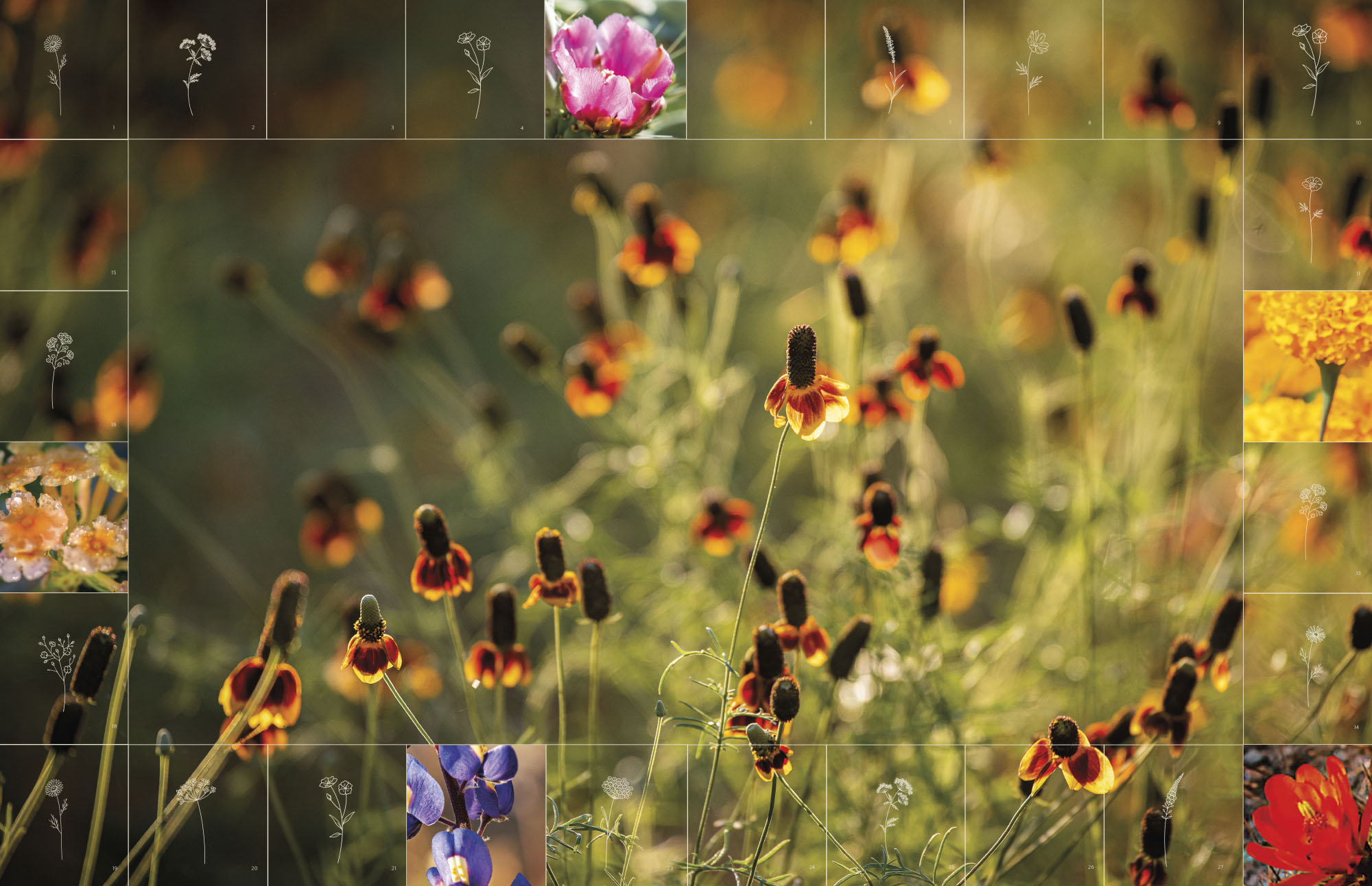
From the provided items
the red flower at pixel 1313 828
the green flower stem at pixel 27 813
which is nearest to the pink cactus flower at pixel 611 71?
the green flower stem at pixel 27 813

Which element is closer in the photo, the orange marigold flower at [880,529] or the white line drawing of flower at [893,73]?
the orange marigold flower at [880,529]

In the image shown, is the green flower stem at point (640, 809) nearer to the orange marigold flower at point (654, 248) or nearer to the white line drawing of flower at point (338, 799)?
the white line drawing of flower at point (338, 799)

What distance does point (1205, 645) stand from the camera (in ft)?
Answer: 3.95

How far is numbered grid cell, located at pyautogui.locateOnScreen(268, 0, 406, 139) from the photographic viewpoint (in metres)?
1.30

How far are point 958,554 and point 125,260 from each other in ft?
4.22

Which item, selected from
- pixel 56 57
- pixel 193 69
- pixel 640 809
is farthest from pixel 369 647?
pixel 56 57

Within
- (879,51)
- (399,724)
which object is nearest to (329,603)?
(399,724)

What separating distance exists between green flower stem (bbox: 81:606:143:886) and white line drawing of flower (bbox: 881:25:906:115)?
4.22ft

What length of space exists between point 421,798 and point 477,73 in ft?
3.29

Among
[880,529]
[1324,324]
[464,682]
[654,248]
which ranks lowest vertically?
[464,682]

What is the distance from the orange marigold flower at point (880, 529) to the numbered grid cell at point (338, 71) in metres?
0.83

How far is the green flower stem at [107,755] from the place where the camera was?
1265 mm

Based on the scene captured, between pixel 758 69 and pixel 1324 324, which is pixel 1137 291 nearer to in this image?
pixel 1324 324

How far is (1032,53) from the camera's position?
4.26 feet
